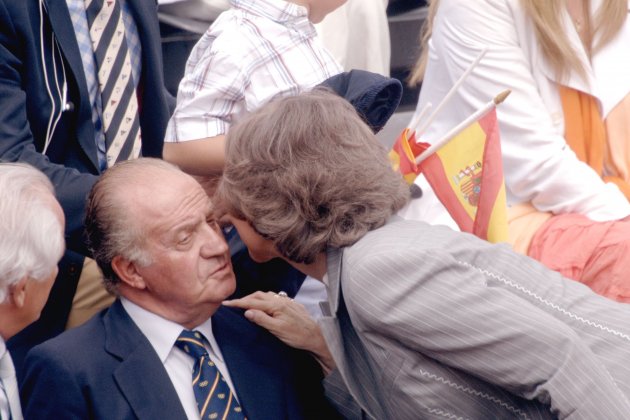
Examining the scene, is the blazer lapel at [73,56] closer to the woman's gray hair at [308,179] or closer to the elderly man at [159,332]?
the elderly man at [159,332]

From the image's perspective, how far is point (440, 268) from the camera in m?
2.54

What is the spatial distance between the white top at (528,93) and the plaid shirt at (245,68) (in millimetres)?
685

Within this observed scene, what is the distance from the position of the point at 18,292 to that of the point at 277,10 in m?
1.32

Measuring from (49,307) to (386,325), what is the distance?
1.05 meters

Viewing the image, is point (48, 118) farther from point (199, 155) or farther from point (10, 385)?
point (10, 385)

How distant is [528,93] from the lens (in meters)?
3.88

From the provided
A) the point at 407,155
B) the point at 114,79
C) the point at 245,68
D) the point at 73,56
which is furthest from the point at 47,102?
the point at 407,155

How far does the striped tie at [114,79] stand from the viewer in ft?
10.9

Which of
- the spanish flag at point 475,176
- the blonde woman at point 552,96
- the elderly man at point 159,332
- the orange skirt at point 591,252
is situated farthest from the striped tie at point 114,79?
the orange skirt at point 591,252

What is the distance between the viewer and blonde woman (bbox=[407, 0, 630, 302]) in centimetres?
380

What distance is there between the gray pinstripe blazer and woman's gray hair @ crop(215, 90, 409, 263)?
0.07 m

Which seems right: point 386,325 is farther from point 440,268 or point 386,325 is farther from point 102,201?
point 102,201

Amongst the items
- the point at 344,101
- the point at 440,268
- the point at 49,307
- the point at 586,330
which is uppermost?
the point at 344,101

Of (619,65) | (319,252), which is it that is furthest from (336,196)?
(619,65)
